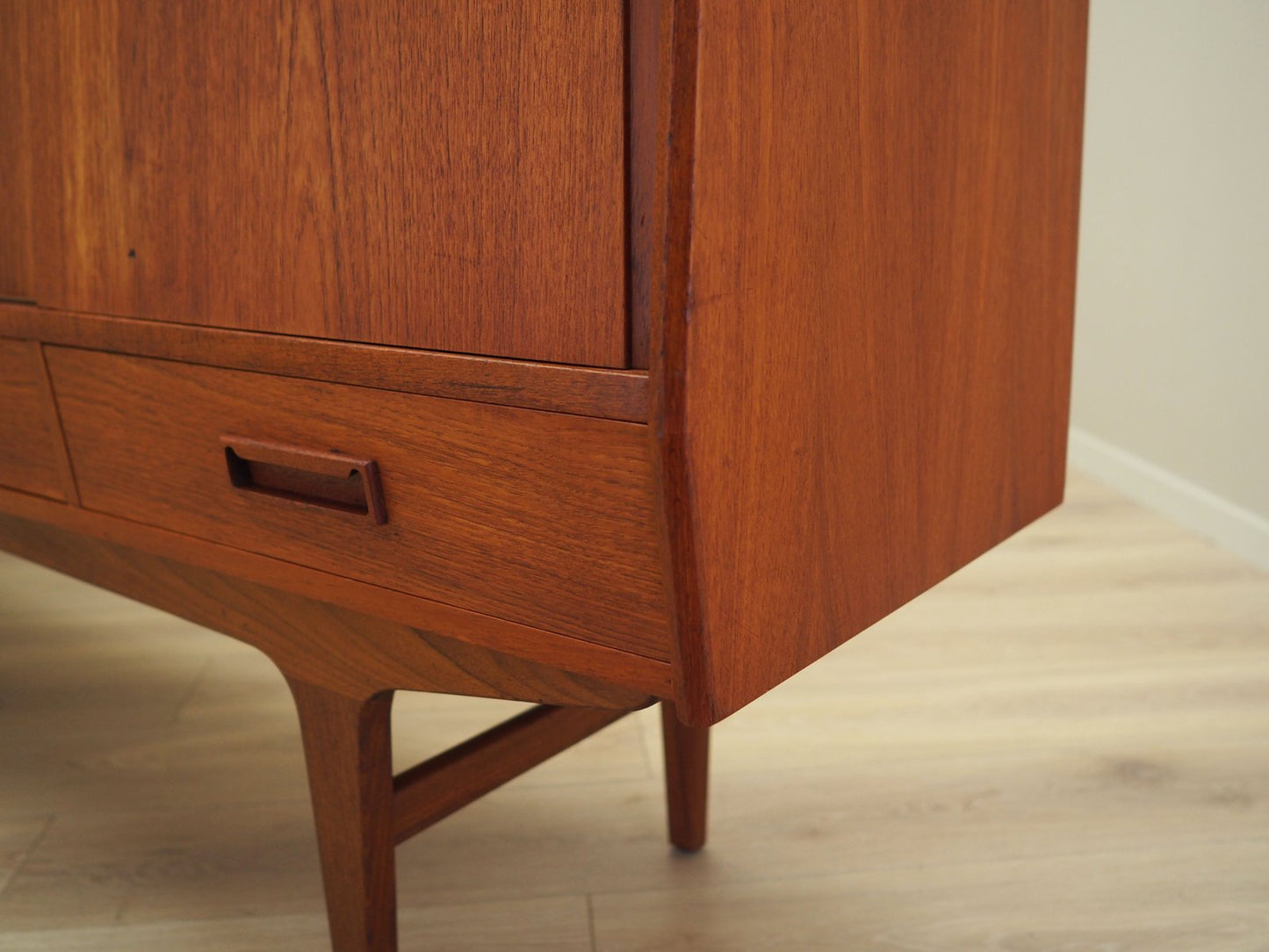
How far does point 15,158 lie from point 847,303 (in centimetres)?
56

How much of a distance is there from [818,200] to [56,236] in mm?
505

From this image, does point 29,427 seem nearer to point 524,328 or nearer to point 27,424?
point 27,424

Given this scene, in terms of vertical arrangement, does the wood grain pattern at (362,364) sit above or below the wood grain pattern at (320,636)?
above


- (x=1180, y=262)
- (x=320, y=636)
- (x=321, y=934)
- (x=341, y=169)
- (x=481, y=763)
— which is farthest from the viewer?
(x=1180, y=262)

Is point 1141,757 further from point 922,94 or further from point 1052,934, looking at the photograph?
point 922,94

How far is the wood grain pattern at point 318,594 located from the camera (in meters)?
0.56

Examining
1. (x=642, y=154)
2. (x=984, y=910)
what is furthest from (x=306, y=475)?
(x=984, y=910)

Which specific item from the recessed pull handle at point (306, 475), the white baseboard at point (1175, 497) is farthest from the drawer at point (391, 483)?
the white baseboard at point (1175, 497)

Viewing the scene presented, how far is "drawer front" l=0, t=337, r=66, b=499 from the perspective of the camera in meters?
0.79

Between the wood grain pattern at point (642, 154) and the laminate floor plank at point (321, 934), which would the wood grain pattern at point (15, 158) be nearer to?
the wood grain pattern at point (642, 154)

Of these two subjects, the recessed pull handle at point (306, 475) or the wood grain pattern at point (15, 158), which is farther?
the wood grain pattern at point (15, 158)

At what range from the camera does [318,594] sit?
2.24 ft

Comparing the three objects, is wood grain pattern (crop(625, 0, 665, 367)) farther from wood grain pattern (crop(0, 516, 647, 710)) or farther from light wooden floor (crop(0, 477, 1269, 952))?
light wooden floor (crop(0, 477, 1269, 952))

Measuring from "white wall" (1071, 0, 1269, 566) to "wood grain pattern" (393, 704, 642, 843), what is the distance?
1.61 meters
